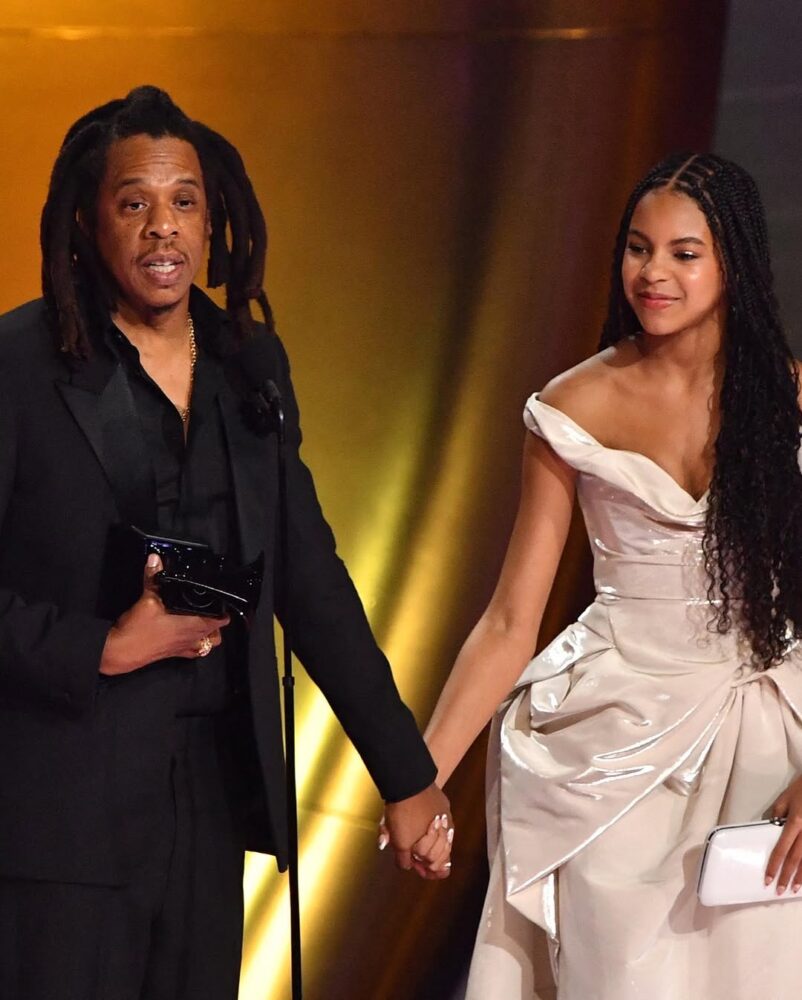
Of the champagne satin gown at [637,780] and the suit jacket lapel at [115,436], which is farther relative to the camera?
the champagne satin gown at [637,780]

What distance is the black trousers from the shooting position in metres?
1.83

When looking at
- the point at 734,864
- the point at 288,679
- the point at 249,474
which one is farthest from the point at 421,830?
the point at 249,474

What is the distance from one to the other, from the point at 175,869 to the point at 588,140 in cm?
197

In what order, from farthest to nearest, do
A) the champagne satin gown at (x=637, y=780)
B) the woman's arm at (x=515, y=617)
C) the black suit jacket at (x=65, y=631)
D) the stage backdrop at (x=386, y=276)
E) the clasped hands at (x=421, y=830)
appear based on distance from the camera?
the stage backdrop at (x=386, y=276) → the woman's arm at (x=515, y=617) → the champagne satin gown at (x=637, y=780) → the clasped hands at (x=421, y=830) → the black suit jacket at (x=65, y=631)

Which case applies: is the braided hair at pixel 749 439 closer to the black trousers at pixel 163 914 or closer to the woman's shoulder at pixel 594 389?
the woman's shoulder at pixel 594 389

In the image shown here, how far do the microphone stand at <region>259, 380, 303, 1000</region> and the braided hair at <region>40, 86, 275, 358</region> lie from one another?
14 cm

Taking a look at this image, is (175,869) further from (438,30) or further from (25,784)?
(438,30)

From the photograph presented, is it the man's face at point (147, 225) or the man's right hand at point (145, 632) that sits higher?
the man's face at point (147, 225)

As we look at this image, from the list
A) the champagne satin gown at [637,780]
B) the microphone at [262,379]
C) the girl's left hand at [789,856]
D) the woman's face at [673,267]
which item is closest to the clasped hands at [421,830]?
the champagne satin gown at [637,780]

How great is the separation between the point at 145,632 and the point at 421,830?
0.58 metres

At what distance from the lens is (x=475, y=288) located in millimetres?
3439

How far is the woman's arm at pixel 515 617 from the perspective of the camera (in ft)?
8.38

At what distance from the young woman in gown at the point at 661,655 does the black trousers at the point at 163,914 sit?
0.60m

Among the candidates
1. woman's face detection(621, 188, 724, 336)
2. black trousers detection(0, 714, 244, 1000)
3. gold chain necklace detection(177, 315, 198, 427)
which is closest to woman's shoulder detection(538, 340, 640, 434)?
woman's face detection(621, 188, 724, 336)
